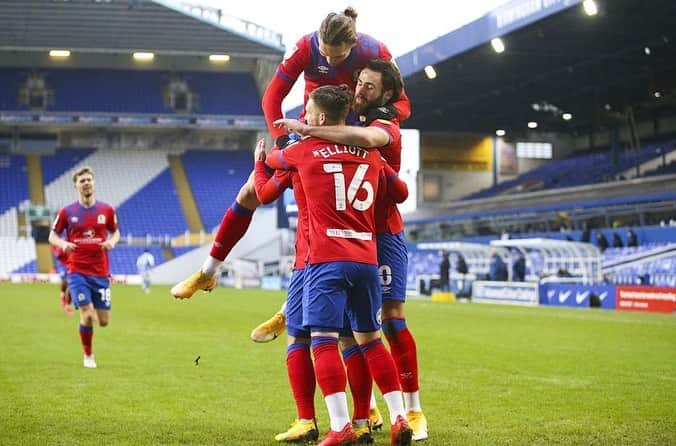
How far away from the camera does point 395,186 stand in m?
5.96

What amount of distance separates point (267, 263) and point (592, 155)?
730 inches

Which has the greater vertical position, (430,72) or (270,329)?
(430,72)

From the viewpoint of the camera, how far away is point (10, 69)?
186 ft

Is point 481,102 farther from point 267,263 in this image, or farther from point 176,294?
point 176,294

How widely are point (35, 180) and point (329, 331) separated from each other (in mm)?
52100

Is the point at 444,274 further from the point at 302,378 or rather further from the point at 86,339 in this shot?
the point at 302,378

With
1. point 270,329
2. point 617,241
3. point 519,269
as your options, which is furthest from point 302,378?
point 617,241

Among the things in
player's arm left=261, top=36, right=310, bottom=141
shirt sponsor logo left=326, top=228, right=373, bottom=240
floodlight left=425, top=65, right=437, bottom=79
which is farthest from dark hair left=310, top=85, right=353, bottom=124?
floodlight left=425, top=65, right=437, bottom=79

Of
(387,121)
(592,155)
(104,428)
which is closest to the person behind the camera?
(387,121)

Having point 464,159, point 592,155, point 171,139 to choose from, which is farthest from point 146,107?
point 592,155

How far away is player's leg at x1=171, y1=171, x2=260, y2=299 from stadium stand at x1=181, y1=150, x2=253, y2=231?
155 ft

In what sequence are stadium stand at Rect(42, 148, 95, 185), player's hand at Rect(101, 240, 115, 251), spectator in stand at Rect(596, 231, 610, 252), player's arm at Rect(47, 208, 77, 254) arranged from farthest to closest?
stadium stand at Rect(42, 148, 95, 185)
spectator in stand at Rect(596, 231, 610, 252)
player's hand at Rect(101, 240, 115, 251)
player's arm at Rect(47, 208, 77, 254)

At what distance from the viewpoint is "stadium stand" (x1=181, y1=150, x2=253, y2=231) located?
181 ft

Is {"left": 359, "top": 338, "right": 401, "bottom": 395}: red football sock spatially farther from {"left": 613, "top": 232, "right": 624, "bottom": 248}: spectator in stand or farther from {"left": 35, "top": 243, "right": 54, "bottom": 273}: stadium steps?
{"left": 35, "top": 243, "right": 54, "bottom": 273}: stadium steps
